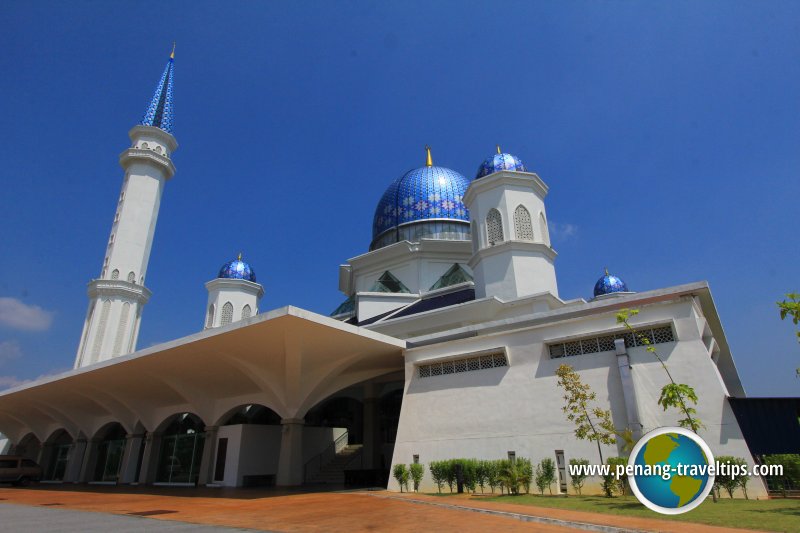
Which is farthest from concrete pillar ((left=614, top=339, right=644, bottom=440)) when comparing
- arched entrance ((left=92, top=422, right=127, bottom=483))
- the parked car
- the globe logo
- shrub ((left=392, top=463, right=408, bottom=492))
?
the parked car

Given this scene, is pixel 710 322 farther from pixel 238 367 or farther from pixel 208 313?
pixel 208 313

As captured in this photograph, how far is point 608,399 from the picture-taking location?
41.1ft

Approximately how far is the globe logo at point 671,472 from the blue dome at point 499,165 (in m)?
16.5

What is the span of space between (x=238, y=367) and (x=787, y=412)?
15551 millimetres

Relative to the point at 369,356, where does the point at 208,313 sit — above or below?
above

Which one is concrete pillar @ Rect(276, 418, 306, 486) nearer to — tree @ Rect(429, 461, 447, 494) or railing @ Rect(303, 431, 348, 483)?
railing @ Rect(303, 431, 348, 483)

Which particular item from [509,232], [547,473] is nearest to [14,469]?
[547,473]

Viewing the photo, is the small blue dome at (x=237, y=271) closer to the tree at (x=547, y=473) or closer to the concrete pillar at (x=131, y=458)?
the concrete pillar at (x=131, y=458)

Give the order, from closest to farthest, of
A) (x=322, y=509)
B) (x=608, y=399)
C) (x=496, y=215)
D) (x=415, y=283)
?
(x=322, y=509)
(x=608, y=399)
(x=496, y=215)
(x=415, y=283)

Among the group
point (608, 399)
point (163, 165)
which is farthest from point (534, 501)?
point (163, 165)

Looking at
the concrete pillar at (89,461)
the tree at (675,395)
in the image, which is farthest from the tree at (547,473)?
the concrete pillar at (89,461)

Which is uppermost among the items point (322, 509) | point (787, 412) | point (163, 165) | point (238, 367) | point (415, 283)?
point (163, 165)

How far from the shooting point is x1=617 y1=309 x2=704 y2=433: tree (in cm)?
1001

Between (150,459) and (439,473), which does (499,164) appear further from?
(150,459)
